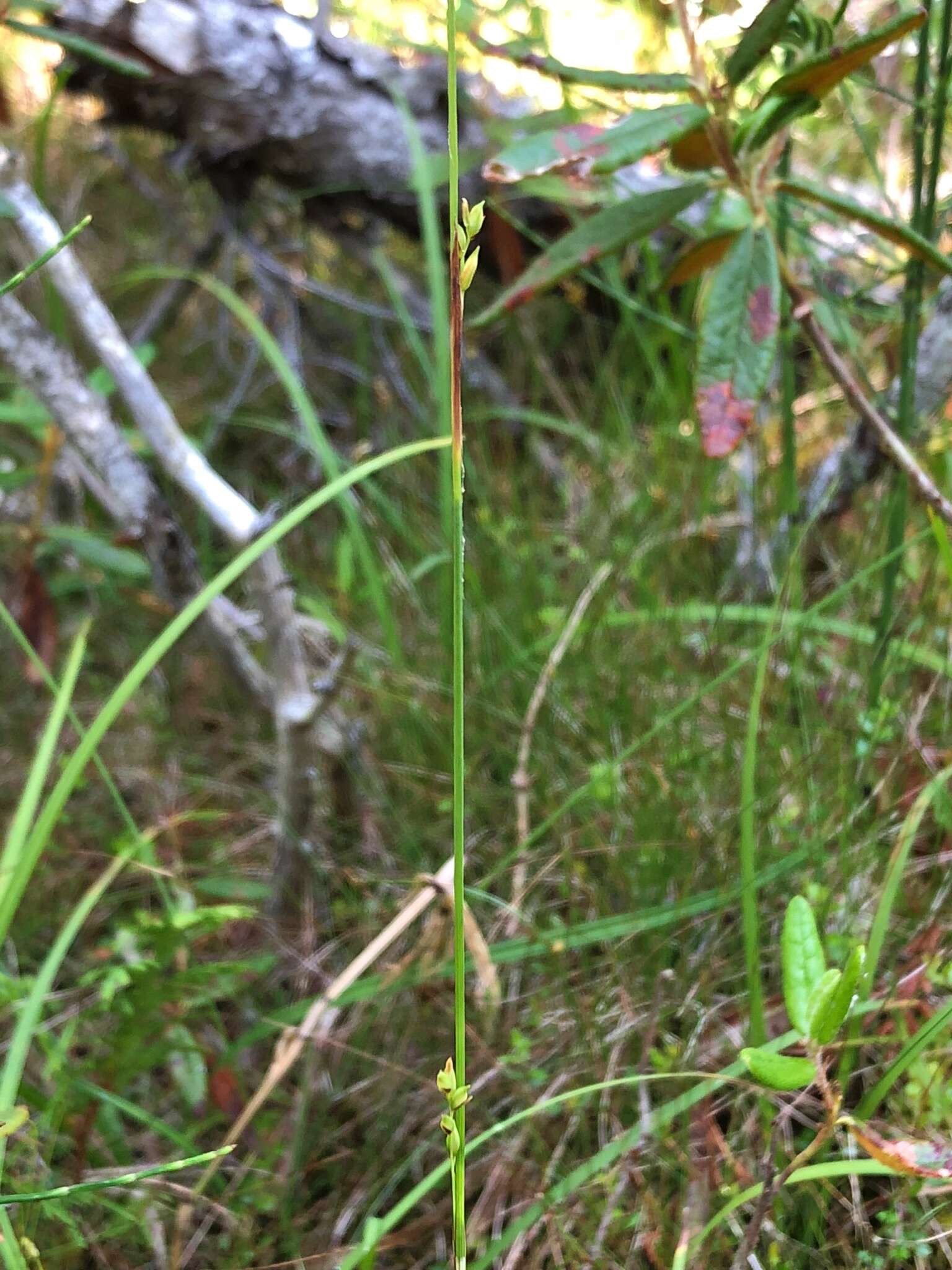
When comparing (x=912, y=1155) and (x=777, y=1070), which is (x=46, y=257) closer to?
(x=777, y=1070)

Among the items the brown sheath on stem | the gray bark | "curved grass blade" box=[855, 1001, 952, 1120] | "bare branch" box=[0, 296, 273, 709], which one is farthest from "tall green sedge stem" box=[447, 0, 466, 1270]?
the gray bark

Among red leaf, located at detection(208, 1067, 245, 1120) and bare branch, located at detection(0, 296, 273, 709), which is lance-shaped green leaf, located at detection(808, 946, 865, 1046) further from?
bare branch, located at detection(0, 296, 273, 709)

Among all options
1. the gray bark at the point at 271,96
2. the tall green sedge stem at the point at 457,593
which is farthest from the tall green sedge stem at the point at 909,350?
the gray bark at the point at 271,96

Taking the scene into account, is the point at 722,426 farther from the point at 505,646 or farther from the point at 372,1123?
the point at 372,1123

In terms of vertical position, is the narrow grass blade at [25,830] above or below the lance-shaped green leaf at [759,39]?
below

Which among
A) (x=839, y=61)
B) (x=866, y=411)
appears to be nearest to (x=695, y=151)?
(x=839, y=61)

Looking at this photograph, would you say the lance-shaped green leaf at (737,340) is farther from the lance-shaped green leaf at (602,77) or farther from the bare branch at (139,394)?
the bare branch at (139,394)
